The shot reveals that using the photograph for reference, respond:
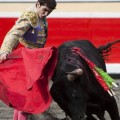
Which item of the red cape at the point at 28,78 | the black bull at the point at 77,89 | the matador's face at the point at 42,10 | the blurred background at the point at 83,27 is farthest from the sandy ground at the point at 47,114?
the blurred background at the point at 83,27

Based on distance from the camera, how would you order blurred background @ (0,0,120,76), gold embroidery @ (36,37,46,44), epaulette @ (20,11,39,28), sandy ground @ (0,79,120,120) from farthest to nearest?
1. blurred background @ (0,0,120,76)
2. sandy ground @ (0,79,120,120)
3. gold embroidery @ (36,37,46,44)
4. epaulette @ (20,11,39,28)

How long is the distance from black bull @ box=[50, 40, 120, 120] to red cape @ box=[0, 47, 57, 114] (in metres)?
0.07

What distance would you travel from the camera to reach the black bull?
13.5ft

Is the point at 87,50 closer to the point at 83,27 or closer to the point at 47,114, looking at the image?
the point at 47,114

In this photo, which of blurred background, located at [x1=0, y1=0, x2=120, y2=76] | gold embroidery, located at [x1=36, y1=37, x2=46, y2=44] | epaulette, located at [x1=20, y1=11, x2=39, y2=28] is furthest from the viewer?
blurred background, located at [x1=0, y1=0, x2=120, y2=76]

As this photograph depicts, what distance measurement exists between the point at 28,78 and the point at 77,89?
0.31m

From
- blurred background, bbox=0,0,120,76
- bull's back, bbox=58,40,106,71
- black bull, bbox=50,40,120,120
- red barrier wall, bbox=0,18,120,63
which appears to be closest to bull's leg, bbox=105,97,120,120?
black bull, bbox=50,40,120,120

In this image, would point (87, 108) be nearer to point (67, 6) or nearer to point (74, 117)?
point (74, 117)

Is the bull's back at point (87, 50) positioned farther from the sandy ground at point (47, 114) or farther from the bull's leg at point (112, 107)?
the sandy ground at point (47, 114)

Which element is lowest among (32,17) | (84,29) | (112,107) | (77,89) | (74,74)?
(84,29)

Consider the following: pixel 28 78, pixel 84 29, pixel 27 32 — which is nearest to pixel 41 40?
pixel 27 32

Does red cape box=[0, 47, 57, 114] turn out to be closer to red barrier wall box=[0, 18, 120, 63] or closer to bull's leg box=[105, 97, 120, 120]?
bull's leg box=[105, 97, 120, 120]

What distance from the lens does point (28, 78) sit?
416 centimetres

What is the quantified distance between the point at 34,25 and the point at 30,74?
38 centimetres
